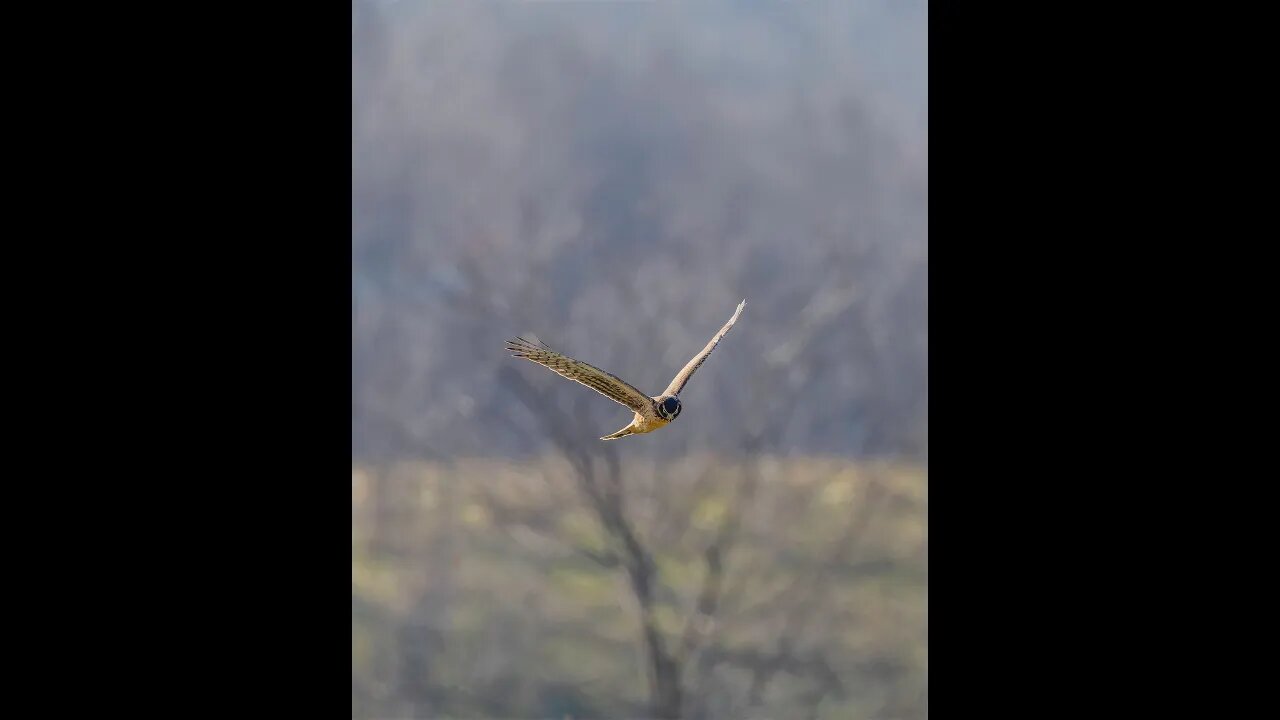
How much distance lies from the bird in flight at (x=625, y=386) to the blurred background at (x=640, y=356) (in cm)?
66

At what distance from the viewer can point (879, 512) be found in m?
3.97

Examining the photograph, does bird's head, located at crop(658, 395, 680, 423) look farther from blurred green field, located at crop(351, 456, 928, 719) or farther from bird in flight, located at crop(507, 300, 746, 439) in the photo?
blurred green field, located at crop(351, 456, 928, 719)

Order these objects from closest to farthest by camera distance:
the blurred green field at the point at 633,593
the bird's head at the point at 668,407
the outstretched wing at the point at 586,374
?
1. the outstretched wing at the point at 586,374
2. the bird's head at the point at 668,407
3. the blurred green field at the point at 633,593

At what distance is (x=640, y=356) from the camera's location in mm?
4094

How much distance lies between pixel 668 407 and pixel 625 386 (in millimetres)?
204

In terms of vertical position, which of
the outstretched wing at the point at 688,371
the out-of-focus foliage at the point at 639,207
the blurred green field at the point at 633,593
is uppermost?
the out-of-focus foliage at the point at 639,207

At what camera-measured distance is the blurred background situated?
3.94 m

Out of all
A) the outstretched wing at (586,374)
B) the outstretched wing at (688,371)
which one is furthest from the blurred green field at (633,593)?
the outstretched wing at (586,374)

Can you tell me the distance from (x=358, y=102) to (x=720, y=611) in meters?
2.22

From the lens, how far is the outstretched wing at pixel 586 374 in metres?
3.02

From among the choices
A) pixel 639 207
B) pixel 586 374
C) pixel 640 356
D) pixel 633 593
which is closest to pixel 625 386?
pixel 586 374

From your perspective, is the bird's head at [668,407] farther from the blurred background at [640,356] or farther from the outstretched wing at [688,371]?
the blurred background at [640,356]
